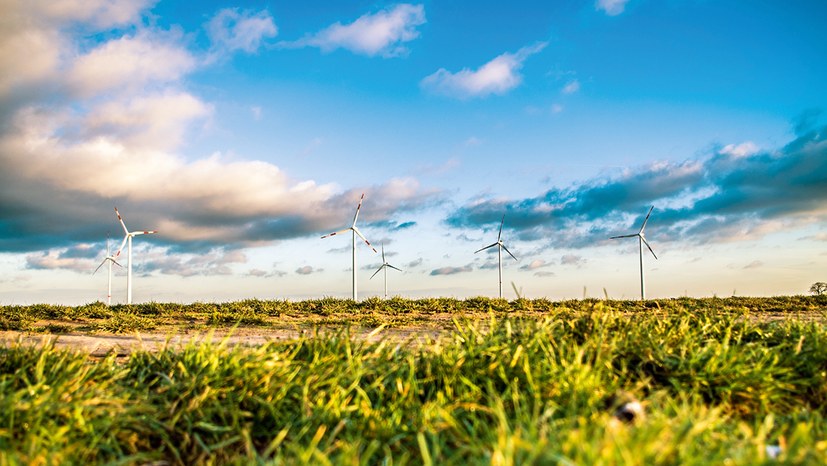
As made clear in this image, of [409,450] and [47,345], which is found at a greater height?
[47,345]

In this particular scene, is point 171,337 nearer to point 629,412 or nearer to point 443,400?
point 443,400

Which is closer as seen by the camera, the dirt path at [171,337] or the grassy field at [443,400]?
the grassy field at [443,400]

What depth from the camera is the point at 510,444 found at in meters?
3.30

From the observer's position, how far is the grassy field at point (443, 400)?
391 cm

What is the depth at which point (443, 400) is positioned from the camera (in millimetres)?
5164

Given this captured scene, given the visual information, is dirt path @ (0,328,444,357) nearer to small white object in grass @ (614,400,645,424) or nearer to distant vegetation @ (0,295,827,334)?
distant vegetation @ (0,295,827,334)

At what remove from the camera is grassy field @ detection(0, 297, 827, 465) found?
12.8ft

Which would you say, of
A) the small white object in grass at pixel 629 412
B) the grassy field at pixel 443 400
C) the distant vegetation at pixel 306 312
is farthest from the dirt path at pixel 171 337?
the small white object in grass at pixel 629 412

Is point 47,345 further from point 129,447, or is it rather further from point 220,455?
point 220,455

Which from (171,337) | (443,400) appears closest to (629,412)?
(443,400)

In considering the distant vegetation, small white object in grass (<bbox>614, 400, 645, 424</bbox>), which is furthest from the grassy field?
the distant vegetation

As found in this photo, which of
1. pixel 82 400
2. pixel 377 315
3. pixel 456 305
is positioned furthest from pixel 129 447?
pixel 456 305

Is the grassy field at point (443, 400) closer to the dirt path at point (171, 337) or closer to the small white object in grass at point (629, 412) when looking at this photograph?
the small white object in grass at point (629, 412)

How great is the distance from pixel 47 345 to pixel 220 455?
9.99 feet
